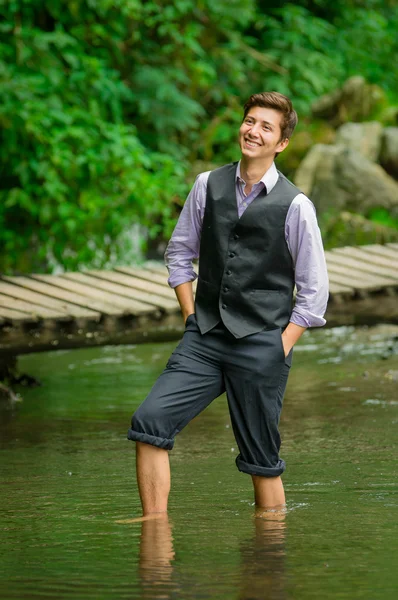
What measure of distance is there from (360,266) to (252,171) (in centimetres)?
485

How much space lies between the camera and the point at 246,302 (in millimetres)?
4797

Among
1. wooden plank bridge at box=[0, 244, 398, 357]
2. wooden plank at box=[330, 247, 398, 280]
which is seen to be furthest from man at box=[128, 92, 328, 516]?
wooden plank at box=[330, 247, 398, 280]

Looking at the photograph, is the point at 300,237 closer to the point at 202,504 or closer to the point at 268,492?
the point at 268,492

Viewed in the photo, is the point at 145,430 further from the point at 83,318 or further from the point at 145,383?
the point at 145,383

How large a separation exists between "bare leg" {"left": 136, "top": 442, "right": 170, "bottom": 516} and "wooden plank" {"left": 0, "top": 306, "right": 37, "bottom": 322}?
2.75m

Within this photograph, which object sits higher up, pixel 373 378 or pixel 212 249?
pixel 212 249

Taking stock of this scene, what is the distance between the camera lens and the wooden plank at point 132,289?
8141 millimetres

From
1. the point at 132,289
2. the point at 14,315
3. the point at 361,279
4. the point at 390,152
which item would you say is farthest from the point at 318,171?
the point at 14,315

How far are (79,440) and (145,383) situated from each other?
2073 millimetres

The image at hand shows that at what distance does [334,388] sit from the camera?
29.0 ft

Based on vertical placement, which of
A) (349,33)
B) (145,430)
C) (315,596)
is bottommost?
(315,596)

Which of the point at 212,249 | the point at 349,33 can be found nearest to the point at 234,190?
the point at 212,249

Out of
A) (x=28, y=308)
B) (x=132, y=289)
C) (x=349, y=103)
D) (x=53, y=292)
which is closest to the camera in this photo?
(x=28, y=308)

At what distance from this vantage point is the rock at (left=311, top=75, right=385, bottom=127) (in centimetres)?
1828
